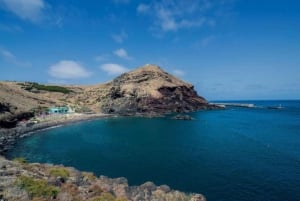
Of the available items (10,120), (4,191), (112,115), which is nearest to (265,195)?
(4,191)

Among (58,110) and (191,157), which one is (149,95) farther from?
(191,157)

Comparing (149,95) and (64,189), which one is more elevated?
(149,95)

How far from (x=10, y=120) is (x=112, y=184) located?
7923cm

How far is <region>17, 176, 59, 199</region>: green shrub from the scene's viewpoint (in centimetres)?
2269

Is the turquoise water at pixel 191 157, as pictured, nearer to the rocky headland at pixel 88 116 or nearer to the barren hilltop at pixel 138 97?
the rocky headland at pixel 88 116

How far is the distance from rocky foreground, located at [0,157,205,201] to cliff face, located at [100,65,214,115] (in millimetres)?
117525

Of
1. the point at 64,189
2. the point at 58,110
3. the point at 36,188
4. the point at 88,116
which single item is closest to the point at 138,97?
the point at 88,116

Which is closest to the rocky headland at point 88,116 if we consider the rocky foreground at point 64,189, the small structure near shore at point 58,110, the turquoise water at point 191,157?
the rocky foreground at point 64,189

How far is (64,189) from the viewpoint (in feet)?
84.4

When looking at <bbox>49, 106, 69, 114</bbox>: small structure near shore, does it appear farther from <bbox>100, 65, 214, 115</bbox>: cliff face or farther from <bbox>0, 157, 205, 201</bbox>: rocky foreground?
<bbox>0, 157, 205, 201</bbox>: rocky foreground

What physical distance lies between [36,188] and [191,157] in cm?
3801

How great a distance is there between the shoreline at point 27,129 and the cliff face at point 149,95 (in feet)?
65.4

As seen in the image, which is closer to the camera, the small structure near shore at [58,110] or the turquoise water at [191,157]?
the turquoise water at [191,157]

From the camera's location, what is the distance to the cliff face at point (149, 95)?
510 ft
